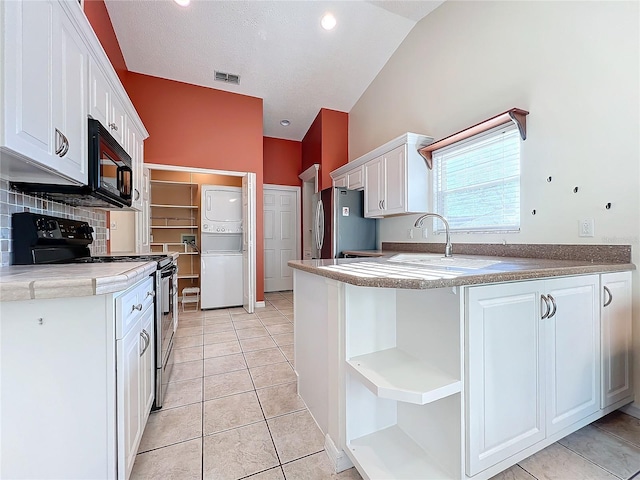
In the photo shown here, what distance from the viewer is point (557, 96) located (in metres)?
2.02

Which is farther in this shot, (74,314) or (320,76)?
(320,76)

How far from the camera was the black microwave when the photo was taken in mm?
1577

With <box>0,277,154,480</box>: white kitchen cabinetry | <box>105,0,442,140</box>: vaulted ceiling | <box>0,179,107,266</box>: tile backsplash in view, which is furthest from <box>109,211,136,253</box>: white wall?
<box>0,277,154,480</box>: white kitchen cabinetry

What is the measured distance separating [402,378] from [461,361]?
0.24 meters

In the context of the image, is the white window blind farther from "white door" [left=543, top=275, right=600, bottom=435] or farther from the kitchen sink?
"white door" [left=543, top=275, right=600, bottom=435]

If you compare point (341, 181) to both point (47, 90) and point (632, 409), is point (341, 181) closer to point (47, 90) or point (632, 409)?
point (47, 90)

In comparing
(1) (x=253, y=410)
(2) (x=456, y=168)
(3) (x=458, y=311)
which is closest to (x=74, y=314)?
(1) (x=253, y=410)

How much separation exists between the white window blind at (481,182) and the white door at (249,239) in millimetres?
2563

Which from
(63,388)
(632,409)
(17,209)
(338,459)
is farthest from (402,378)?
(17,209)

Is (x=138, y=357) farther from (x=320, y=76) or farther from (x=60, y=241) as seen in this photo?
(x=320, y=76)

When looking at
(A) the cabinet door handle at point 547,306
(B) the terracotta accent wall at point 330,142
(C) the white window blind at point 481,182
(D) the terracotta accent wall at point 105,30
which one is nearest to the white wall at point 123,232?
(D) the terracotta accent wall at point 105,30

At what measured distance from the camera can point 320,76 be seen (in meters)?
4.10

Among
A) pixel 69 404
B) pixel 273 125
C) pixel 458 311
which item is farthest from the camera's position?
pixel 273 125

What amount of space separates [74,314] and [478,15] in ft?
12.2
